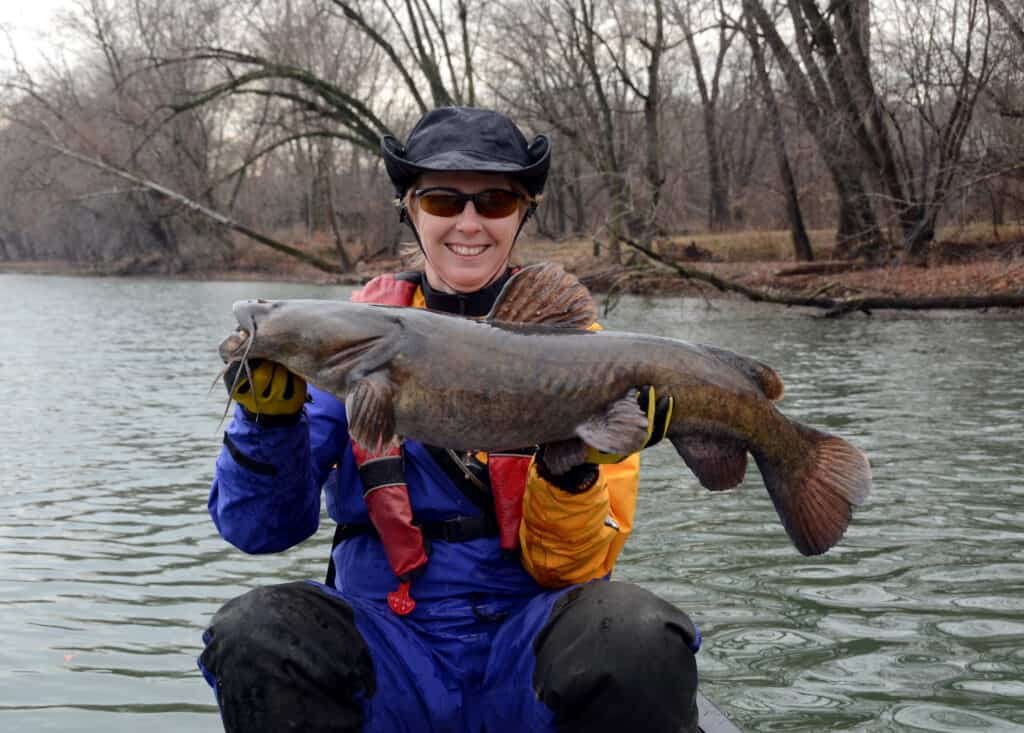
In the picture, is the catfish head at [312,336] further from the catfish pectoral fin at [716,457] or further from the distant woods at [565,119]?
the distant woods at [565,119]

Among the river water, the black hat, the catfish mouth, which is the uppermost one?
the black hat

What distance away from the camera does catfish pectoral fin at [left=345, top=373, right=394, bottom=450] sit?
2.50 metres

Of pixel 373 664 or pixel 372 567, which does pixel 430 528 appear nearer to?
pixel 372 567

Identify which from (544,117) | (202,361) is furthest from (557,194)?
(202,361)

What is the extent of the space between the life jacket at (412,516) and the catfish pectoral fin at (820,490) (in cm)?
70

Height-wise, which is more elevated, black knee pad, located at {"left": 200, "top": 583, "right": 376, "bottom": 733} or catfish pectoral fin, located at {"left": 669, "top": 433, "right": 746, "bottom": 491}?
catfish pectoral fin, located at {"left": 669, "top": 433, "right": 746, "bottom": 491}

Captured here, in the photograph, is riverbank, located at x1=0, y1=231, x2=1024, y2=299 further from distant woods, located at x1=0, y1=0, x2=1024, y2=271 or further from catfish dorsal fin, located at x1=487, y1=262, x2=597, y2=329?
catfish dorsal fin, located at x1=487, y1=262, x2=597, y2=329

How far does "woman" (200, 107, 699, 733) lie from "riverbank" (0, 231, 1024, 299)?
11.3 m

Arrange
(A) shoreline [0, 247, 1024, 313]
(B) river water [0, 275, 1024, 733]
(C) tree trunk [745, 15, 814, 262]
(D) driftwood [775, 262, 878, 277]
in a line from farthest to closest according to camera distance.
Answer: (D) driftwood [775, 262, 878, 277]
(C) tree trunk [745, 15, 814, 262]
(A) shoreline [0, 247, 1024, 313]
(B) river water [0, 275, 1024, 733]

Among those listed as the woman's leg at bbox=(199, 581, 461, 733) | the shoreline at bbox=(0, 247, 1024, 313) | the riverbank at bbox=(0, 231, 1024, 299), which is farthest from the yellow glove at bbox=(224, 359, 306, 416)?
the riverbank at bbox=(0, 231, 1024, 299)

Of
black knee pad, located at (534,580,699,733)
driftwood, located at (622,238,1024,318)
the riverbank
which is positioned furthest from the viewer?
the riverbank

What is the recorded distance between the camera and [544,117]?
2464 centimetres

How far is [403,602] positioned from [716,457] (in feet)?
3.22

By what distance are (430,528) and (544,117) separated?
22.7 metres
